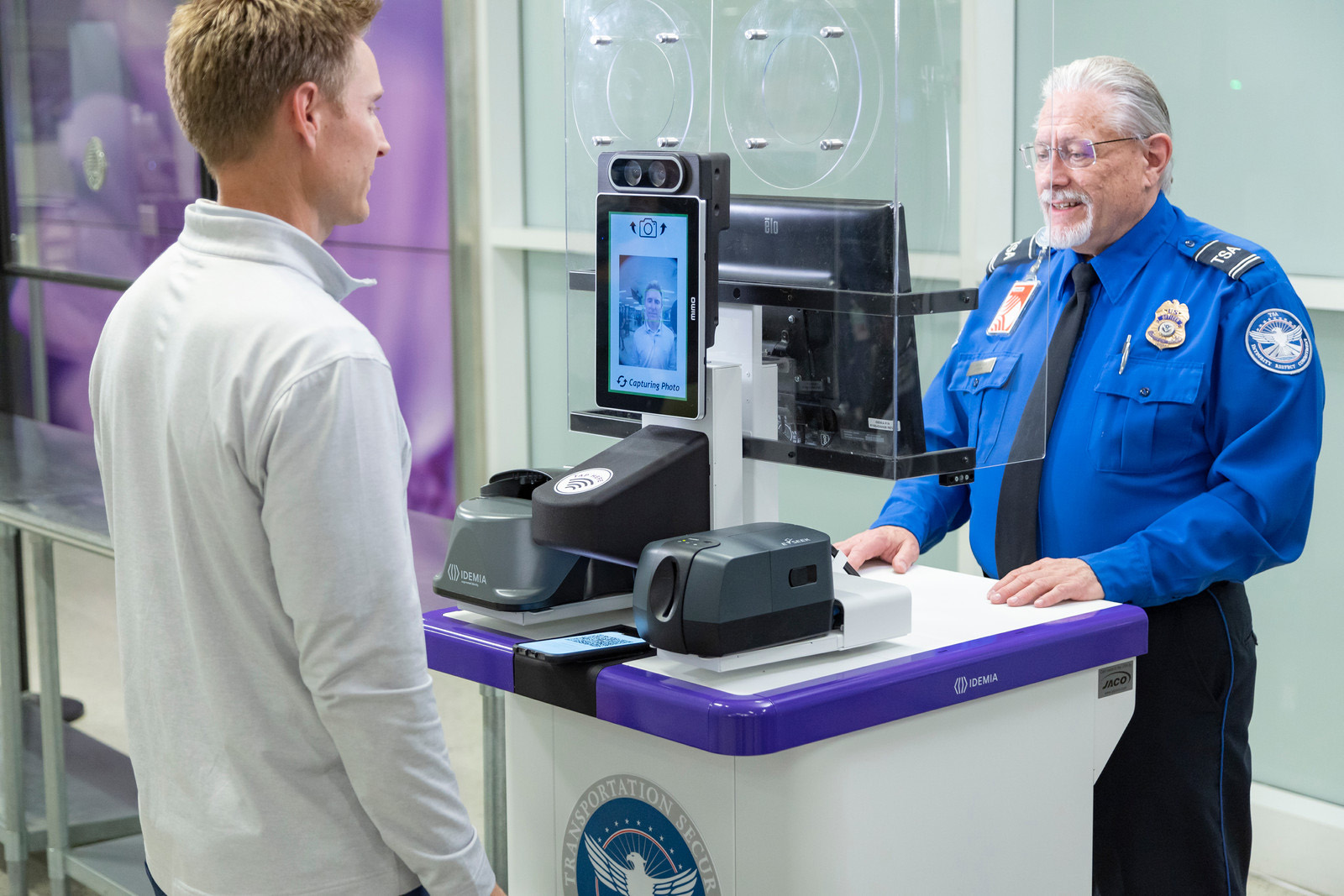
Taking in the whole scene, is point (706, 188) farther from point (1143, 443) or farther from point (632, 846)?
point (1143, 443)

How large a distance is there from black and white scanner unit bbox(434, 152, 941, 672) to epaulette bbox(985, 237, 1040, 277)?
0.32 m

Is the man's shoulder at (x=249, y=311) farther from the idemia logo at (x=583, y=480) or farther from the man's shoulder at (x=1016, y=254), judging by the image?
the man's shoulder at (x=1016, y=254)

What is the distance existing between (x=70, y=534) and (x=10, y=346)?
3.87 m

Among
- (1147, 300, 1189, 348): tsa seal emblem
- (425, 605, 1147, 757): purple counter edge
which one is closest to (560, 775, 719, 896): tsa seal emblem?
(425, 605, 1147, 757): purple counter edge

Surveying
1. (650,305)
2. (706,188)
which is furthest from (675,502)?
(706,188)

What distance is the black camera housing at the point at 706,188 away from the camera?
1.36m

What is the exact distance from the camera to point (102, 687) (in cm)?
444

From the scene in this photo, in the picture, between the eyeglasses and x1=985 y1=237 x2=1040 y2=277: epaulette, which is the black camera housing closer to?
x1=985 y1=237 x2=1040 y2=277: epaulette

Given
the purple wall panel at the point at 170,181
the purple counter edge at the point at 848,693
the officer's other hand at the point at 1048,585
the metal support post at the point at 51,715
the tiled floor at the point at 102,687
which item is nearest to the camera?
the purple counter edge at the point at 848,693

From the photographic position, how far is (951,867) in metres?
1.40

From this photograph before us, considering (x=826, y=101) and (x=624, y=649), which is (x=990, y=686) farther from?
(x=826, y=101)

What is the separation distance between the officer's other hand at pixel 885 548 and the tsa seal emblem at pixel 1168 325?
0.42 metres

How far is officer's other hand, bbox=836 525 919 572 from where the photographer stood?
1744 mm

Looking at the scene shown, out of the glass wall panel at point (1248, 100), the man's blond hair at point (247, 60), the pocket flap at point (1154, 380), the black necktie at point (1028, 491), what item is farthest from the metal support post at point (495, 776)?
the glass wall panel at point (1248, 100)
